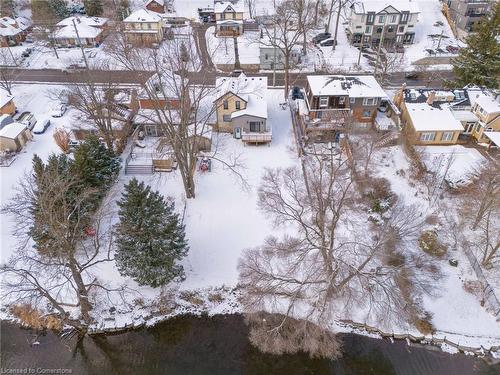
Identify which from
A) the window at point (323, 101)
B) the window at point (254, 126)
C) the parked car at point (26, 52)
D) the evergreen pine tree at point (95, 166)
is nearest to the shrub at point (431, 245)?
the window at point (323, 101)

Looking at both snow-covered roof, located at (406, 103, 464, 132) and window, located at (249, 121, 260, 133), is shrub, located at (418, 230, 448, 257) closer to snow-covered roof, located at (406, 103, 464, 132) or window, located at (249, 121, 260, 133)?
snow-covered roof, located at (406, 103, 464, 132)

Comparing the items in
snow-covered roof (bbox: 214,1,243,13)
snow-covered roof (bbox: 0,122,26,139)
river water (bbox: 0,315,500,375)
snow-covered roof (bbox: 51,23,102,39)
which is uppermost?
snow-covered roof (bbox: 214,1,243,13)

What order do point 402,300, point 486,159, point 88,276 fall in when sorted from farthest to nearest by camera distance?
point 486,159, point 88,276, point 402,300

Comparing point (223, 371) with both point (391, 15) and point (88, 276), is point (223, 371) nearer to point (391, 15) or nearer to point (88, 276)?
point (88, 276)

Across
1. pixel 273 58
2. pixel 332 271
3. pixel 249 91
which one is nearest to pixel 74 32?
pixel 273 58

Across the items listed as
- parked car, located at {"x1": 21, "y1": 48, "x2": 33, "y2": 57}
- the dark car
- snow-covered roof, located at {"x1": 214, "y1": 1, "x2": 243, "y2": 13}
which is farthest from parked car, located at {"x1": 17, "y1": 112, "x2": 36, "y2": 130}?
snow-covered roof, located at {"x1": 214, "y1": 1, "x2": 243, "y2": 13}

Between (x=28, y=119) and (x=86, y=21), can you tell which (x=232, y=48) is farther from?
(x=28, y=119)

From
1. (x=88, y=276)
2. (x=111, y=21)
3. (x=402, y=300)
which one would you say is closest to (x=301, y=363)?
(x=402, y=300)

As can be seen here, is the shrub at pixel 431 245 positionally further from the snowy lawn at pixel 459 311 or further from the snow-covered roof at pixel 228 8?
the snow-covered roof at pixel 228 8
